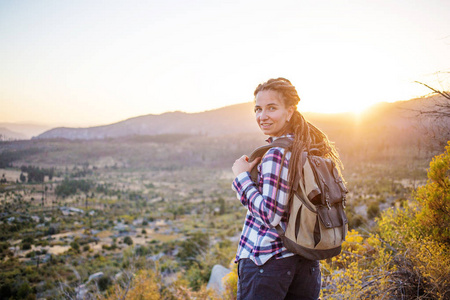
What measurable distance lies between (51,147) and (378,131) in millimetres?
42358

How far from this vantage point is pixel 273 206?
1.34 meters

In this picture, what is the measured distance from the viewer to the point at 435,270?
235 cm

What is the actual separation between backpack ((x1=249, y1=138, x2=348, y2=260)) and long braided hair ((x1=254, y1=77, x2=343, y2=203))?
0.13ft

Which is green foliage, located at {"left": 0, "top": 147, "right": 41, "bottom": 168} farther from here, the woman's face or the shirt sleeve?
the shirt sleeve

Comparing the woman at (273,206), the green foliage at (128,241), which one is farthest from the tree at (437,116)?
the green foliage at (128,241)

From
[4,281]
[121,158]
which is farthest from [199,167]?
[4,281]

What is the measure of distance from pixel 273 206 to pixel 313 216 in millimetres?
213

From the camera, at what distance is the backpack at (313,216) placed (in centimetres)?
134

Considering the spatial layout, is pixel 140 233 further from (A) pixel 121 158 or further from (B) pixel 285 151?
(A) pixel 121 158

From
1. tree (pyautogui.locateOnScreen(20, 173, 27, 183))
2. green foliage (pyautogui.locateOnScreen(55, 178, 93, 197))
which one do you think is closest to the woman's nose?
tree (pyautogui.locateOnScreen(20, 173, 27, 183))

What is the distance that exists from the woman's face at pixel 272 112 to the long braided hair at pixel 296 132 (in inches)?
1.2

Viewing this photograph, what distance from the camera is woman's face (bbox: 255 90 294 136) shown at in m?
1.60

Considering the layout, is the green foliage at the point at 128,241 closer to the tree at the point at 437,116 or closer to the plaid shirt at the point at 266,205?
the tree at the point at 437,116

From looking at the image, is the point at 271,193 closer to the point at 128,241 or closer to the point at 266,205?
the point at 266,205
